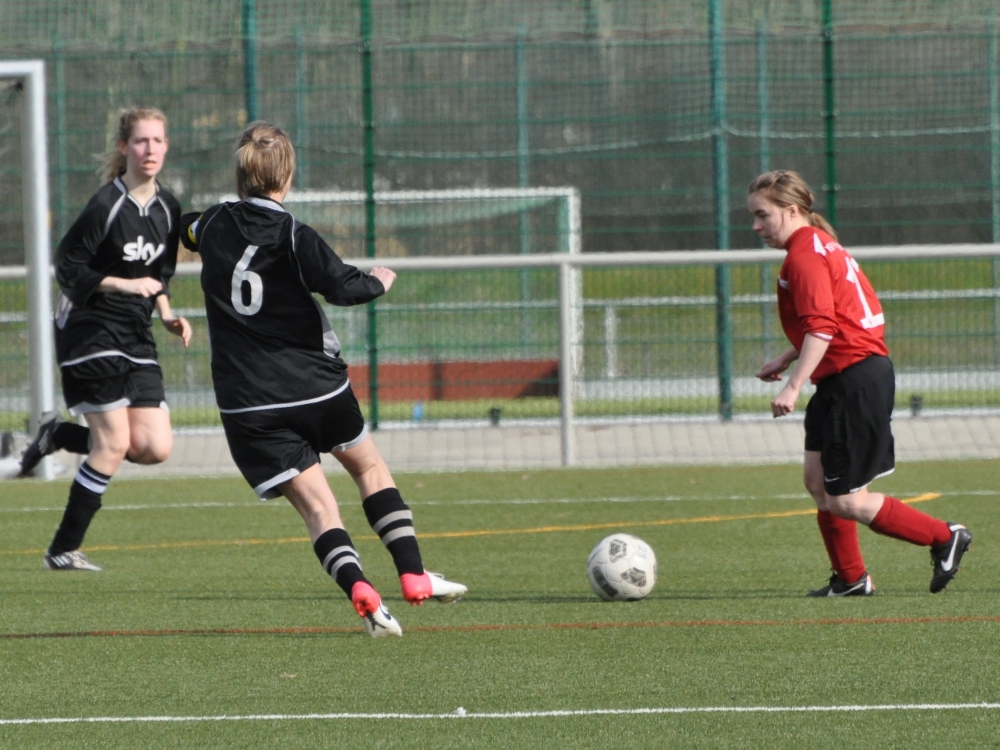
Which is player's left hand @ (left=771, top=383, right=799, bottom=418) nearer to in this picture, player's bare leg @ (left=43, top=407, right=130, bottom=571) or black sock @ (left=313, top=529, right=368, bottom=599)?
black sock @ (left=313, top=529, right=368, bottom=599)

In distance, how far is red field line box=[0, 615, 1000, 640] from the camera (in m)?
5.36

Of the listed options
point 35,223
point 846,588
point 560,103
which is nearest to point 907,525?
point 846,588

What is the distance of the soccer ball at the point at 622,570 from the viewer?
596 centimetres

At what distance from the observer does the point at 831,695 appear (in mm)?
4258

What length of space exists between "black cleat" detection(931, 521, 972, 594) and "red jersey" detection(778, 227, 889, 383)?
0.73 meters

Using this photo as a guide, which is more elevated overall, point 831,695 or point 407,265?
point 407,265

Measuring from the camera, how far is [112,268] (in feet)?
23.1

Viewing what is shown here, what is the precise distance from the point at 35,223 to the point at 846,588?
21.3ft

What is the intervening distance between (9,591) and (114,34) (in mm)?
7903

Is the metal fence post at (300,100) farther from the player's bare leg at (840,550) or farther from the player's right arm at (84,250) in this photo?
the player's bare leg at (840,550)

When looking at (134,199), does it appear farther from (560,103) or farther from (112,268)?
(560,103)

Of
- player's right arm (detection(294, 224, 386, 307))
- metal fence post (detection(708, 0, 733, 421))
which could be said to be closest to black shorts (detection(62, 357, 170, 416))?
player's right arm (detection(294, 224, 386, 307))

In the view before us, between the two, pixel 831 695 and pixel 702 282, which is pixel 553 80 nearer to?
pixel 702 282

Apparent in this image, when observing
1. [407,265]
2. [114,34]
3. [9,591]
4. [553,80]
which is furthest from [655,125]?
[9,591]
